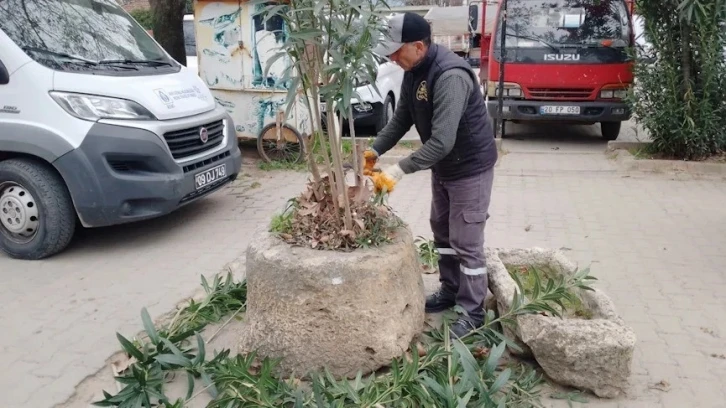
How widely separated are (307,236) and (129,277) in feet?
7.12

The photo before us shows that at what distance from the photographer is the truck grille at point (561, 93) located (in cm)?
934

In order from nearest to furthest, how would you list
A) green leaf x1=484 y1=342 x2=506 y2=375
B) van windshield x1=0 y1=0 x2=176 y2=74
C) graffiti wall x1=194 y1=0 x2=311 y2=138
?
green leaf x1=484 y1=342 x2=506 y2=375
van windshield x1=0 y1=0 x2=176 y2=74
graffiti wall x1=194 y1=0 x2=311 y2=138

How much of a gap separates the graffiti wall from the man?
4704 mm

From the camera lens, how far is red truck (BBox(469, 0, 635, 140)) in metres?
9.27

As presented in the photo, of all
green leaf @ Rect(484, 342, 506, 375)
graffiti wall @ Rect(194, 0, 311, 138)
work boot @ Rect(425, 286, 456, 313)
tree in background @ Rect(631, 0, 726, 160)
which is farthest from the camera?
graffiti wall @ Rect(194, 0, 311, 138)

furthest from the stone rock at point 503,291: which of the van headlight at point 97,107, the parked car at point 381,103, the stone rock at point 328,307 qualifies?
the parked car at point 381,103

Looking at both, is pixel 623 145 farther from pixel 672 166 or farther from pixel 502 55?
pixel 502 55

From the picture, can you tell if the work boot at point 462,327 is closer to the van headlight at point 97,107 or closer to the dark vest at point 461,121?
the dark vest at point 461,121

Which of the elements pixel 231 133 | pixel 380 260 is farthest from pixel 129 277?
pixel 380 260

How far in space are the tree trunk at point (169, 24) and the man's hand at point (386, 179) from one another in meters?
6.89

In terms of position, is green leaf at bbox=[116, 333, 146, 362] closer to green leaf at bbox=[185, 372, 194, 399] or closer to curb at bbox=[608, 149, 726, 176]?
green leaf at bbox=[185, 372, 194, 399]

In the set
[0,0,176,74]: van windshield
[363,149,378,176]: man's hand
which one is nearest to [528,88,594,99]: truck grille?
[0,0,176,74]: van windshield

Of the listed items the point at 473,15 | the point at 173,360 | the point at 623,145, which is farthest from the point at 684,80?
the point at 173,360

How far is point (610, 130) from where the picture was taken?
1035 cm
